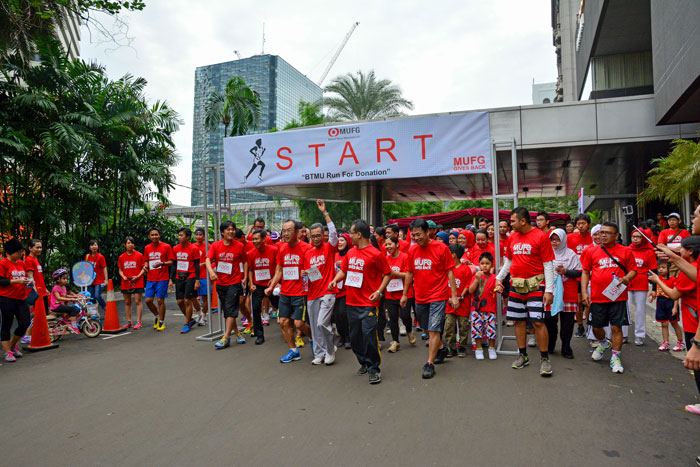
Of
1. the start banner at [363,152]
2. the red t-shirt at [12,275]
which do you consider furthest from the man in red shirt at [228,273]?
the red t-shirt at [12,275]

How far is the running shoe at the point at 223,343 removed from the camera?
7.79 m

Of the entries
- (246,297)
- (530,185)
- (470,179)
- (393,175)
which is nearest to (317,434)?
(246,297)

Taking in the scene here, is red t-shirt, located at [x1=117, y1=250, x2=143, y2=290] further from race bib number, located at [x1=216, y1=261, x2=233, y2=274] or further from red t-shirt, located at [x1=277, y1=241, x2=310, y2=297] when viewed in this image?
red t-shirt, located at [x1=277, y1=241, x2=310, y2=297]

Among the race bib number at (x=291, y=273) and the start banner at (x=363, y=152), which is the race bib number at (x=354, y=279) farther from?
the start banner at (x=363, y=152)

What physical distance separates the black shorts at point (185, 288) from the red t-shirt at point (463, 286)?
17.5 feet

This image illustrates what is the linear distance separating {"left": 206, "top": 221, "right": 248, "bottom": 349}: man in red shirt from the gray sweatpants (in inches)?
72.4

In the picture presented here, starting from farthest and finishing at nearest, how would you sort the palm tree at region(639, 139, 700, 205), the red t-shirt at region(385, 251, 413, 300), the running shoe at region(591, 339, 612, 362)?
the palm tree at region(639, 139, 700, 205)
the red t-shirt at region(385, 251, 413, 300)
the running shoe at region(591, 339, 612, 362)

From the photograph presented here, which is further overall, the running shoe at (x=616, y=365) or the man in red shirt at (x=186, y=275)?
the man in red shirt at (x=186, y=275)

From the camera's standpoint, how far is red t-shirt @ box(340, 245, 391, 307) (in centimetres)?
579

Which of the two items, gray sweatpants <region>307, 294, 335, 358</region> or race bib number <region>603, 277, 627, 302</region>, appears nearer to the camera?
race bib number <region>603, 277, 627, 302</region>

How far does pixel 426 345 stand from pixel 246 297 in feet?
11.6

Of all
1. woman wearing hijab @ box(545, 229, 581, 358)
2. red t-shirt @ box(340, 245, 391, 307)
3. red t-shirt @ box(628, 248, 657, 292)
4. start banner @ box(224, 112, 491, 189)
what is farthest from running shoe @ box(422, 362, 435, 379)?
start banner @ box(224, 112, 491, 189)

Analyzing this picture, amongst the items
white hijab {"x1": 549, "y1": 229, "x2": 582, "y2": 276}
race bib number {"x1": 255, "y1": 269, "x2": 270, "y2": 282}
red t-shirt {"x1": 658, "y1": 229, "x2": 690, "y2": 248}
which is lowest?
race bib number {"x1": 255, "y1": 269, "x2": 270, "y2": 282}

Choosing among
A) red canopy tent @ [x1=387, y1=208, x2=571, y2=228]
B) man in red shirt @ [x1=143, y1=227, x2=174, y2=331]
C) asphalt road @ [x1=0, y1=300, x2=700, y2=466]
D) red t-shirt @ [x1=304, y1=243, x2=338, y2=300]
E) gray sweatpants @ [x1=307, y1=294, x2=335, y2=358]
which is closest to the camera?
asphalt road @ [x1=0, y1=300, x2=700, y2=466]
